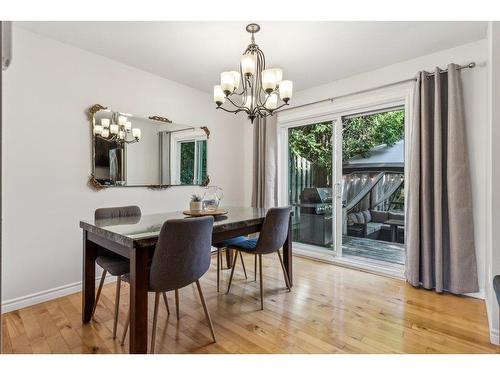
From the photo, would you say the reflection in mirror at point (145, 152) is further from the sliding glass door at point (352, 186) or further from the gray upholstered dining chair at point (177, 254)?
the gray upholstered dining chair at point (177, 254)

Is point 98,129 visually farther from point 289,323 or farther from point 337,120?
point 337,120

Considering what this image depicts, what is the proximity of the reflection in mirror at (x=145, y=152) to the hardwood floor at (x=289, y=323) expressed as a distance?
1166mm

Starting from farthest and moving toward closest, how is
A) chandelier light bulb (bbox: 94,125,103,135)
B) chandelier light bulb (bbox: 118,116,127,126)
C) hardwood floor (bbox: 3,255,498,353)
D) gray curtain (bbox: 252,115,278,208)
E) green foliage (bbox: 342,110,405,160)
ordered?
gray curtain (bbox: 252,115,278,208), green foliage (bbox: 342,110,405,160), chandelier light bulb (bbox: 118,116,127,126), chandelier light bulb (bbox: 94,125,103,135), hardwood floor (bbox: 3,255,498,353)

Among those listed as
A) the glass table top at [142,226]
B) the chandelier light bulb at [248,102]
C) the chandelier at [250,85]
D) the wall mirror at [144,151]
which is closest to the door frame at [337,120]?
the wall mirror at [144,151]

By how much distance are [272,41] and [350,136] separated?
1.62 meters

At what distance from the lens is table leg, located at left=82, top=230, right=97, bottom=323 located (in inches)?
79.7

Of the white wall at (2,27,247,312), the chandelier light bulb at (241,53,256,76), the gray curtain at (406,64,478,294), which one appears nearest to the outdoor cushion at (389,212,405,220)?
the gray curtain at (406,64,478,294)

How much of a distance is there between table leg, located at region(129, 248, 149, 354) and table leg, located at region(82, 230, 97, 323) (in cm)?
69

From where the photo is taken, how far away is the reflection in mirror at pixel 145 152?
2.78 m

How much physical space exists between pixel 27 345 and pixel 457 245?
11.0 ft

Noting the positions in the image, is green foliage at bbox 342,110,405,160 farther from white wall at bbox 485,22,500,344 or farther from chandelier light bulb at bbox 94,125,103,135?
chandelier light bulb at bbox 94,125,103,135

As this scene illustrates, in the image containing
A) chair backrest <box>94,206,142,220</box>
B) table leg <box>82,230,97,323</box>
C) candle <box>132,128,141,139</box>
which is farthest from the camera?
candle <box>132,128,141,139</box>

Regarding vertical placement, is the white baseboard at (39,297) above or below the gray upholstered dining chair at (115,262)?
below
